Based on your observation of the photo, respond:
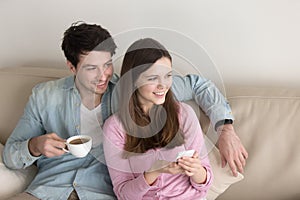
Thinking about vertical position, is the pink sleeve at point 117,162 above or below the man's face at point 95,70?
below

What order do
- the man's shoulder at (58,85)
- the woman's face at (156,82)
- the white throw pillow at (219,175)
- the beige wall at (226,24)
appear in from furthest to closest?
the beige wall at (226,24)
the man's shoulder at (58,85)
the white throw pillow at (219,175)
the woman's face at (156,82)

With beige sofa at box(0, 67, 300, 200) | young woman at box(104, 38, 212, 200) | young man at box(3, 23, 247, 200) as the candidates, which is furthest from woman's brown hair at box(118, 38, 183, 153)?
beige sofa at box(0, 67, 300, 200)

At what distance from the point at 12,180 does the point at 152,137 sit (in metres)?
0.53

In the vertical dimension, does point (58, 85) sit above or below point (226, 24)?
below

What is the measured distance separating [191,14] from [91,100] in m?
0.52

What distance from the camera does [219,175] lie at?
4.84 ft

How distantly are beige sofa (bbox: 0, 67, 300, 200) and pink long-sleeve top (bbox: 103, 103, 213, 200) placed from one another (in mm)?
126

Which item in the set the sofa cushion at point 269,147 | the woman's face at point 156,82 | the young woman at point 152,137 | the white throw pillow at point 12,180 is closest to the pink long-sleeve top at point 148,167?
the young woman at point 152,137

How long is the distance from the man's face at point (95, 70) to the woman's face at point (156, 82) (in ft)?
0.52

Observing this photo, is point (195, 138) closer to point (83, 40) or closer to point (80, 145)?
point (80, 145)

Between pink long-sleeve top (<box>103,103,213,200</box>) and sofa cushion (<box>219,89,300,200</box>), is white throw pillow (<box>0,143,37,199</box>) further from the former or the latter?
sofa cushion (<box>219,89,300,200</box>)

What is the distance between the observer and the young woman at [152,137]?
125cm

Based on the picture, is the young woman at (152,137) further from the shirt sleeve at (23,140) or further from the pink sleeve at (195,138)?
the shirt sleeve at (23,140)

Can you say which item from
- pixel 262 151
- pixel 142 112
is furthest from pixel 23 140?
pixel 262 151
